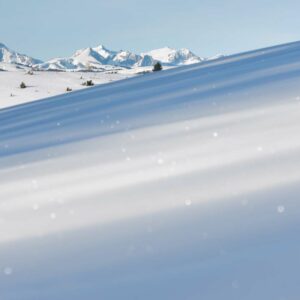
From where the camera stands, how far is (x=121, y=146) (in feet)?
4.27

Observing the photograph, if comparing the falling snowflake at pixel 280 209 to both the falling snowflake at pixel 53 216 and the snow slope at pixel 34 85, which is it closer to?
the falling snowflake at pixel 53 216

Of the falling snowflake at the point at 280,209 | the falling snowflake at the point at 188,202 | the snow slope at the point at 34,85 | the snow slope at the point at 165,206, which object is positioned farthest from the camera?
the snow slope at the point at 34,85

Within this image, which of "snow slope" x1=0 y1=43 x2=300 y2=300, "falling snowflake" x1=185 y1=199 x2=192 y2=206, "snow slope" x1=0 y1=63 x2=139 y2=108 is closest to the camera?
"snow slope" x1=0 y1=43 x2=300 y2=300

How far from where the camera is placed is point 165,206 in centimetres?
87

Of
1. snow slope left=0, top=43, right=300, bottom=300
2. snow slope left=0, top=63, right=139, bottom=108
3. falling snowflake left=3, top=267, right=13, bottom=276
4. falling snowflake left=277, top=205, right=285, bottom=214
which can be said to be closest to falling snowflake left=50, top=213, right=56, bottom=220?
snow slope left=0, top=43, right=300, bottom=300

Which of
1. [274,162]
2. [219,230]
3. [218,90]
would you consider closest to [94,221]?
[219,230]

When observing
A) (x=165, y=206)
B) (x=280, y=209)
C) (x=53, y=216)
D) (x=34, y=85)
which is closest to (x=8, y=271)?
(x=53, y=216)

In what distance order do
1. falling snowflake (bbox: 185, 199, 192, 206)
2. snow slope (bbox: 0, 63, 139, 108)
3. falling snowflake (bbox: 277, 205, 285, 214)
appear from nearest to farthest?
falling snowflake (bbox: 277, 205, 285, 214)
falling snowflake (bbox: 185, 199, 192, 206)
snow slope (bbox: 0, 63, 139, 108)

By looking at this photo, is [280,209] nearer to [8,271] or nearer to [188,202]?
[188,202]

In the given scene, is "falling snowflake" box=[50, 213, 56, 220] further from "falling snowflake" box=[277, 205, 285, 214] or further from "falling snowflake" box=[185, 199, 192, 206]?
"falling snowflake" box=[277, 205, 285, 214]

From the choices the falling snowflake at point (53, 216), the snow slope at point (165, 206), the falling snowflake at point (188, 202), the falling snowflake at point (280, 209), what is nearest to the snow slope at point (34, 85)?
the snow slope at point (165, 206)

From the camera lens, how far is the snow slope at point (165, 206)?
62 cm

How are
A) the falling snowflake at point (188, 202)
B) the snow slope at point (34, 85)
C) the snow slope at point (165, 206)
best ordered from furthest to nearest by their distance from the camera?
the snow slope at point (34, 85) < the falling snowflake at point (188, 202) < the snow slope at point (165, 206)

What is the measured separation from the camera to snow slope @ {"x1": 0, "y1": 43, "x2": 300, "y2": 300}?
616mm
